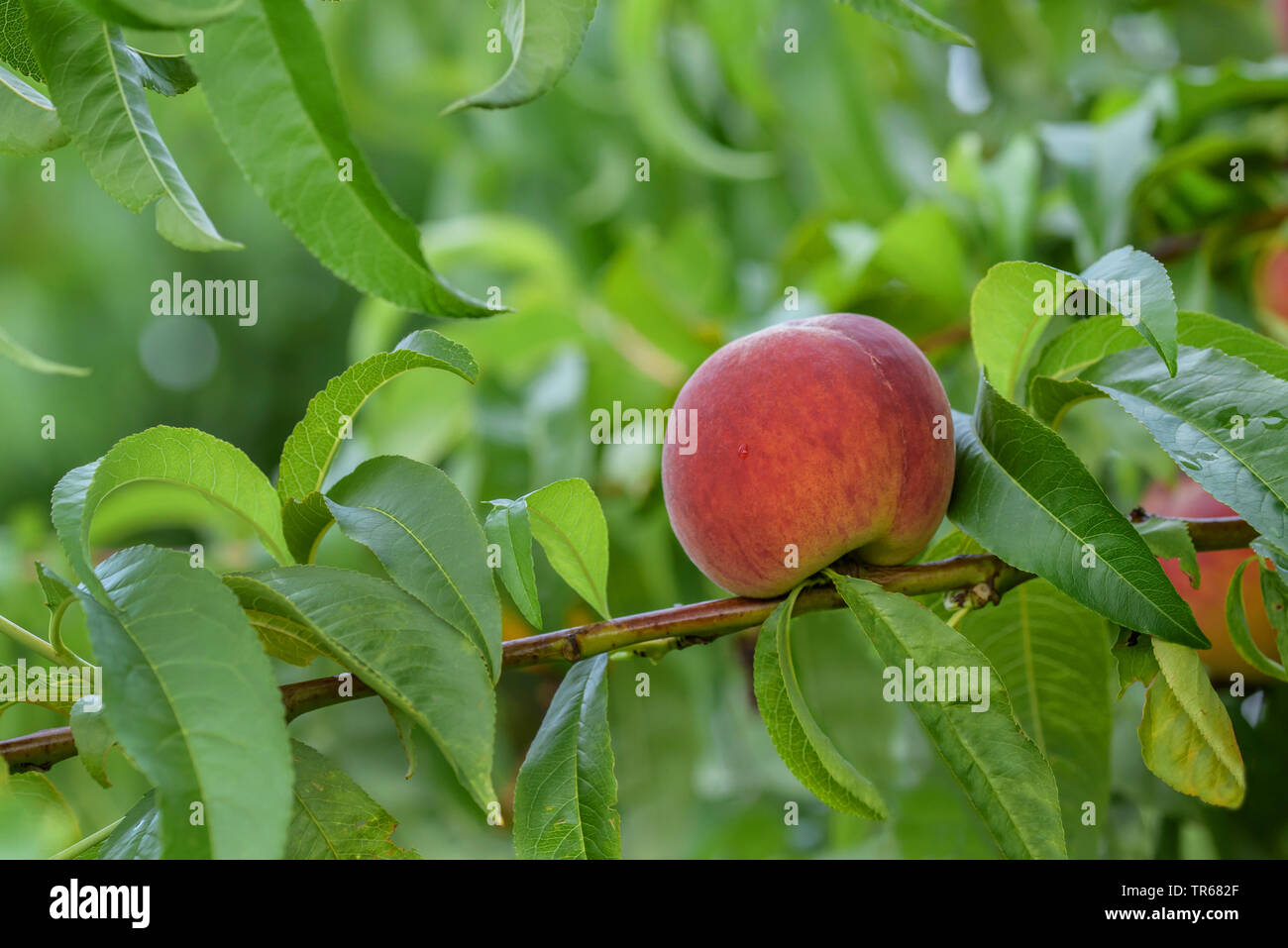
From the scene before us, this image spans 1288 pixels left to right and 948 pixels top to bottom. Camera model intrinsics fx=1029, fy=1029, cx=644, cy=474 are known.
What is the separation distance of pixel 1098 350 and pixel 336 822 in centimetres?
29

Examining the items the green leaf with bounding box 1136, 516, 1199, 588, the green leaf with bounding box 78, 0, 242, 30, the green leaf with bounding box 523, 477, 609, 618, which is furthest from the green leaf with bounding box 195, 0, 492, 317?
the green leaf with bounding box 1136, 516, 1199, 588

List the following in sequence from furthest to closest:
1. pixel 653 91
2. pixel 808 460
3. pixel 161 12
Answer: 1. pixel 653 91
2. pixel 808 460
3. pixel 161 12

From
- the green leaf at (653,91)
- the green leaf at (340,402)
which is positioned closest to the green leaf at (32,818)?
the green leaf at (340,402)

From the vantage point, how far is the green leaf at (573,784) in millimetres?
314

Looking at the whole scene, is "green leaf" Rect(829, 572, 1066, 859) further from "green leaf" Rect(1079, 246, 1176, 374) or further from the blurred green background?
the blurred green background

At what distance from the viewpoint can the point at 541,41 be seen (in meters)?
0.26

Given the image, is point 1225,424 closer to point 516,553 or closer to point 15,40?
point 516,553

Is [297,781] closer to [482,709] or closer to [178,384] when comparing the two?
[482,709]

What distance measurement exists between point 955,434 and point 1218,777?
0.44 ft

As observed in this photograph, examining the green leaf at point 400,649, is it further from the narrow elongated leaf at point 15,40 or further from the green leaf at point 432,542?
the narrow elongated leaf at point 15,40

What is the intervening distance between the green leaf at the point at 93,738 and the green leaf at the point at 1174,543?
31 centimetres

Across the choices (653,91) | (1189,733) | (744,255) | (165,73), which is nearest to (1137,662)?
(1189,733)

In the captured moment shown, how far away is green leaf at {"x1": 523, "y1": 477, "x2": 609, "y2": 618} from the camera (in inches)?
13.8
